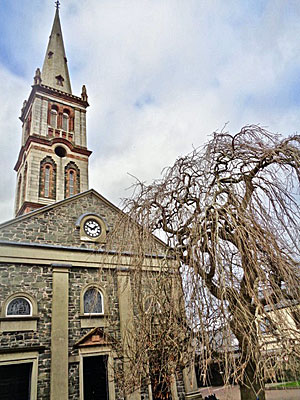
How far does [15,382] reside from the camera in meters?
9.76

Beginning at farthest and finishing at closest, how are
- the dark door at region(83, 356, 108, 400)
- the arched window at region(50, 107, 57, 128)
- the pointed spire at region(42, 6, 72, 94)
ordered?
the pointed spire at region(42, 6, 72, 94)
the arched window at region(50, 107, 57, 128)
the dark door at region(83, 356, 108, 400)

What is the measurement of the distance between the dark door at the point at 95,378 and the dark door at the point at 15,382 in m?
1.81

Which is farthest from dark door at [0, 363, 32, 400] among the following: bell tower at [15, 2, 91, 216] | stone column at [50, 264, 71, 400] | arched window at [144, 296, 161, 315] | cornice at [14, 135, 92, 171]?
cornice at [14, 135, 92, 171]

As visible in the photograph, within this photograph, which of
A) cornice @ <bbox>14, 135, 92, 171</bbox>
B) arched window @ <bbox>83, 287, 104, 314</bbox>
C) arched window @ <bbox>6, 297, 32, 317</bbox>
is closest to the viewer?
arched window @ <bbox>6, 297, 32, 317</bbox>

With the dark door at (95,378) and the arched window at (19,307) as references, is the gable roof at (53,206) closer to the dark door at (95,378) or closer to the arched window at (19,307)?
the arched window at (19,307)

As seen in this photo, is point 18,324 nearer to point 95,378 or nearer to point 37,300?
point 37,300

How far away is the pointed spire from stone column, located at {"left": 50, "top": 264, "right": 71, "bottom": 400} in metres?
16.0

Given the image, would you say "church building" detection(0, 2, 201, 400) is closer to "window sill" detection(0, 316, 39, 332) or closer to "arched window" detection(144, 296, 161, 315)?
"window sill" detection(0, 316, 39, 332)

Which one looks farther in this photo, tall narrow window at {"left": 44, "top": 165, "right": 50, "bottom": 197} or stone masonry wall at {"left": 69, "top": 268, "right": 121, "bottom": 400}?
tall narrow window at {"left": 44, "top": 165, "right": 50, "bottom": 197}

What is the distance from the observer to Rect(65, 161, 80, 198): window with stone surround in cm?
1845

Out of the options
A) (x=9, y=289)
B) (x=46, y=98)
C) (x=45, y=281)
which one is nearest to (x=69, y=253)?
(x=45, y=281)

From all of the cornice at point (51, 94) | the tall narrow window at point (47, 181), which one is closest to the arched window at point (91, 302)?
the tall narrow window at point (47, 181)

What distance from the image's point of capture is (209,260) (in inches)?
184

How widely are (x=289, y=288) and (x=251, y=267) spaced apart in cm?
54
